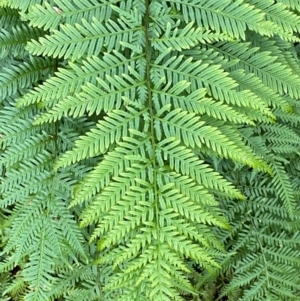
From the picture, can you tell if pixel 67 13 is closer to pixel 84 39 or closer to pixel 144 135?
pixel 84 39

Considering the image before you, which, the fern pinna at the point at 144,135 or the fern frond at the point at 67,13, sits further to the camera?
the fern frond at the point at 67,13

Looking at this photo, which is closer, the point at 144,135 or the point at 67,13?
the point at 144,135

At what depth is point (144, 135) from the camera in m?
1.52

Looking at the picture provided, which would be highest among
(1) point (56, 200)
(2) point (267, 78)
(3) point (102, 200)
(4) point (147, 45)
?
(2) point (267, 78)

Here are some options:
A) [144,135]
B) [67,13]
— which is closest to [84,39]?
[67,13]

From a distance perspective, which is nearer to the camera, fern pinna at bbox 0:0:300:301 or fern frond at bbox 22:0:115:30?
fern pinna at bbox 0:0:300:301

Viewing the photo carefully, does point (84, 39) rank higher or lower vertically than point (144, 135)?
higher

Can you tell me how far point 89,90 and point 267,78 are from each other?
750mm

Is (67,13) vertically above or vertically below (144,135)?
above

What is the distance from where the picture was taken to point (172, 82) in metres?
1.69

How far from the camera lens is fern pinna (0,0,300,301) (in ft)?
4.86

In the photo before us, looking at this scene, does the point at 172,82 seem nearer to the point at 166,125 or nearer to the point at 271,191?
the point at 166,125

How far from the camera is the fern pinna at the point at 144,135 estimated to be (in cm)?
148

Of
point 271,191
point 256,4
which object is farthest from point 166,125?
point 271,191
